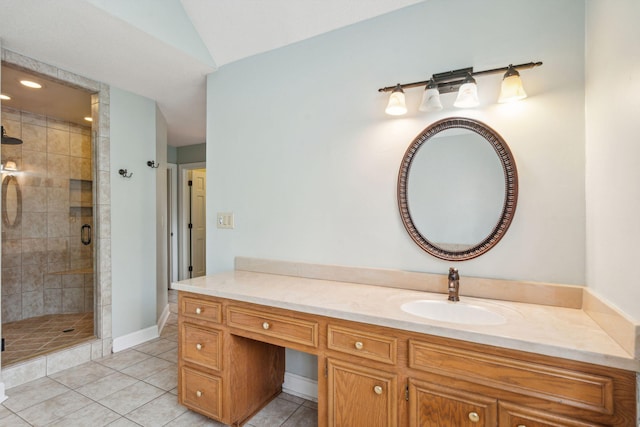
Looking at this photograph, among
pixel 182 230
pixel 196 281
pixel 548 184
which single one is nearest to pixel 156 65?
pixel 196 281

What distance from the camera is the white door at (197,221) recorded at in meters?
5.45

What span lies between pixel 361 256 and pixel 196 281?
1.03 meters

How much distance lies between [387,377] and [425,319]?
295 millimetres

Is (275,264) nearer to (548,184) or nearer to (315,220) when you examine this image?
(315,220)

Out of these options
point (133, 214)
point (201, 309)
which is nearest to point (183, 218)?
point (133, 214)

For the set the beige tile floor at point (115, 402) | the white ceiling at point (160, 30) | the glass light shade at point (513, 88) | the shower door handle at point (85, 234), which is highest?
the white ceiling at point (160, 30)

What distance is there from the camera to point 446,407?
1.17 meters

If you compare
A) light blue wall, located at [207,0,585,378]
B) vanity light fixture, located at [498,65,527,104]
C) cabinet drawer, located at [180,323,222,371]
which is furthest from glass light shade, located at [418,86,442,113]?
cabinet drawer, located at [180,323,222,371]

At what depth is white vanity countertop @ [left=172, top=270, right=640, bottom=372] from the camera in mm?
991

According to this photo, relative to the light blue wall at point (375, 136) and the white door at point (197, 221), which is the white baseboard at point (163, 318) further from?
the white door at point (197, 221)

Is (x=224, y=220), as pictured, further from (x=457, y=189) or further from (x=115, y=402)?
(x=457, y=189)

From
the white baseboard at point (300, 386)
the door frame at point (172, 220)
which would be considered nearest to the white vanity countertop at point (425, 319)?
the white baseboard at point (300, 386)

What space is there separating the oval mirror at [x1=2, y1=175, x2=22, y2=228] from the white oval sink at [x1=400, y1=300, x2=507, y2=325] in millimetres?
4058

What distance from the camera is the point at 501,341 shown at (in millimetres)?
1058
